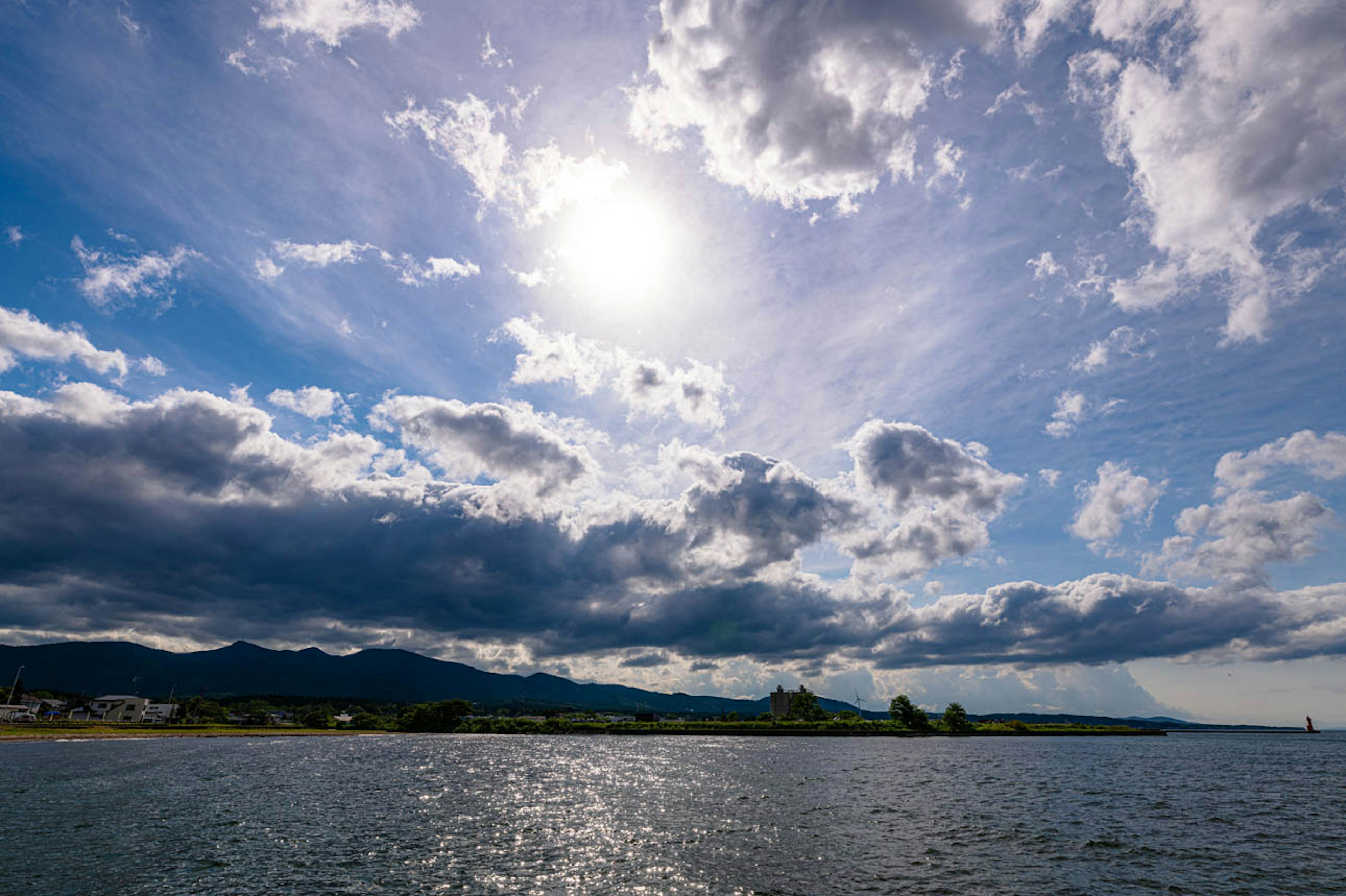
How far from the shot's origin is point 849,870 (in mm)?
49875

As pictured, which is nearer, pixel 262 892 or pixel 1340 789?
pixel 262 892

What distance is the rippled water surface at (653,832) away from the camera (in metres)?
47.1

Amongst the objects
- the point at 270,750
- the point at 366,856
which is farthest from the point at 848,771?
the point at 270,750

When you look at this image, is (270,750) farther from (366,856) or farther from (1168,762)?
(1168,762)

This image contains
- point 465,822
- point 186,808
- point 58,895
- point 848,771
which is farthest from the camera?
point 848,771

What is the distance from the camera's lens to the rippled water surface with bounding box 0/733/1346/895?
4709 centimetres

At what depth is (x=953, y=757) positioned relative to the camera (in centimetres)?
17475

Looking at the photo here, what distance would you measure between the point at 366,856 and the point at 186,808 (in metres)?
39.7

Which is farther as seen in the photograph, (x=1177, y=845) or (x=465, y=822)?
(x=465, y=822)

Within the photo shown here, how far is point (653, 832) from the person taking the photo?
65.9 metres

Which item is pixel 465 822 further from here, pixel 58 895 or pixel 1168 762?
pixel 1168 762

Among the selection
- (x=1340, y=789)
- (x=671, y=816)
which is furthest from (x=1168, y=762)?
(x=671, y=816)

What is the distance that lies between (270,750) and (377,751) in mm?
28231

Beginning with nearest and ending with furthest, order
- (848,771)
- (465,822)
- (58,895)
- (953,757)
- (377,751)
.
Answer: (58,895)
(465,822)
(848,771)
(953,757)
(377,751)
